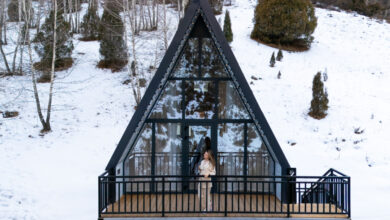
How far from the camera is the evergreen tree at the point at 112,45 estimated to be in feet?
84.2

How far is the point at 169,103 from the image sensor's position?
10.6m

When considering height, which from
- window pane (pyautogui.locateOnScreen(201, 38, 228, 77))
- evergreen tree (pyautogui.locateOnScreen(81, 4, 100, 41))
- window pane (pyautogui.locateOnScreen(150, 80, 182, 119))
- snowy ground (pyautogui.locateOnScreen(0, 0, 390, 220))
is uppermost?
evergreen tree (pyautogui.locateOnScreen(81, 4, 100, 41))

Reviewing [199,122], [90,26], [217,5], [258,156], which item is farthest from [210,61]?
[217,5]

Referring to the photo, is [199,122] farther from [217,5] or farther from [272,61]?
[217,5]

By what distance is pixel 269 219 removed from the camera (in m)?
8.66

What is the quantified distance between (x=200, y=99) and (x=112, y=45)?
17268 mm

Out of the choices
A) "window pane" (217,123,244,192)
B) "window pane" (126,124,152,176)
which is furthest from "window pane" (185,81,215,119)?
"window pane" (126,124,152,176)

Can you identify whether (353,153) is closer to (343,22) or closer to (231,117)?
(231,117)

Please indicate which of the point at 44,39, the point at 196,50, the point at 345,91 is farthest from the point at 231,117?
the point at 44,39

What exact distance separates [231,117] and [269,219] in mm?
3369

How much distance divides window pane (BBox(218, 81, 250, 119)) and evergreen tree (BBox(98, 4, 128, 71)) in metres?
16.7

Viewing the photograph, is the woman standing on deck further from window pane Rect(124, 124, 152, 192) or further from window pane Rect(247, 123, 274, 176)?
window pane Rect(124, 124, 152, 192)

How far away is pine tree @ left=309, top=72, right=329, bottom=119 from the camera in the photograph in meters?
20.0

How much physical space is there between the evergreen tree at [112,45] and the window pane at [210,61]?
16.3 meters
